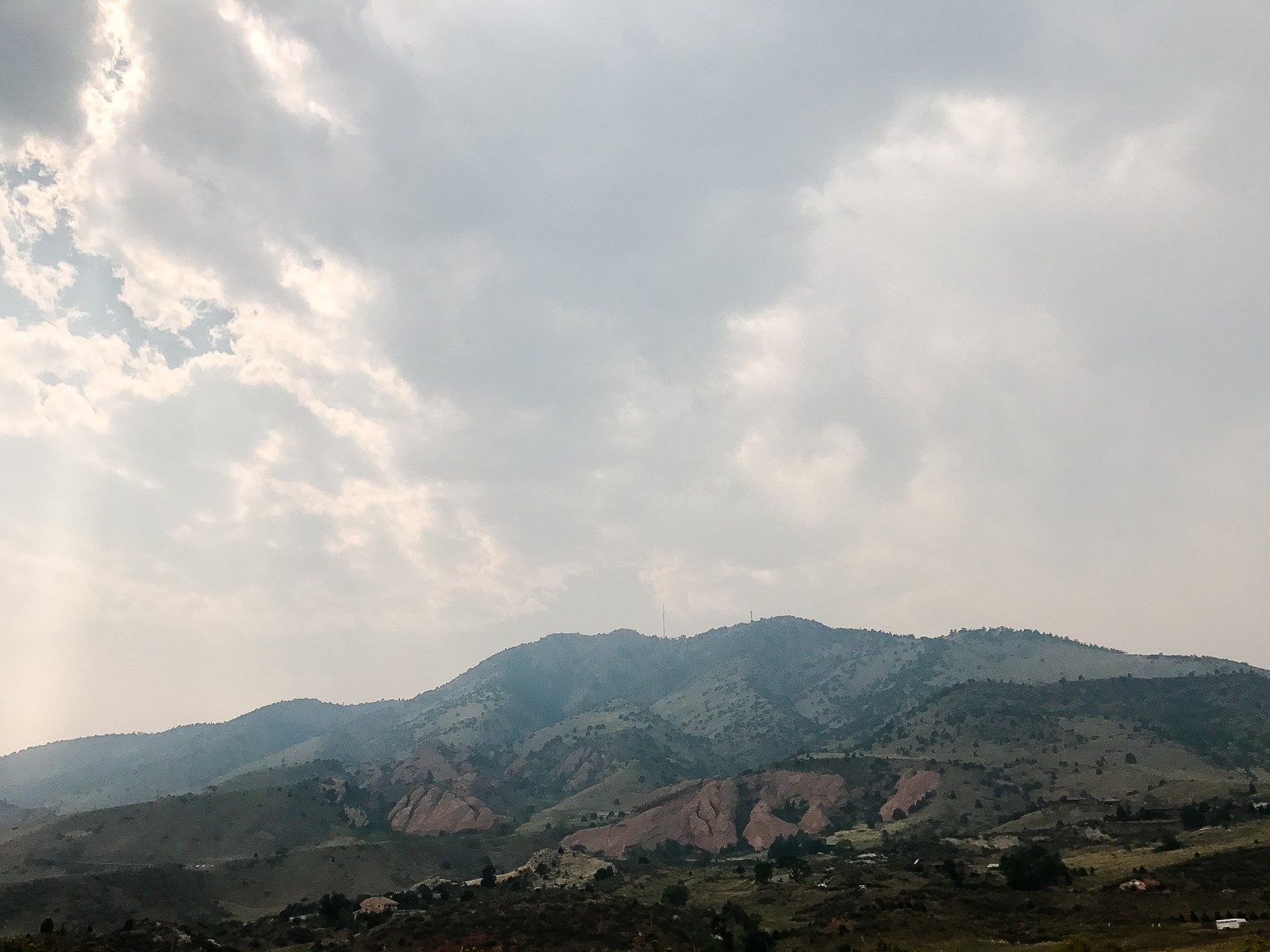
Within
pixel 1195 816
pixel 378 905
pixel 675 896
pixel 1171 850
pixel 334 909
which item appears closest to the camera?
pixel 1171 850

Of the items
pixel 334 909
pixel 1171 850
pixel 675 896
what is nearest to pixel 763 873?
pixel 675 896

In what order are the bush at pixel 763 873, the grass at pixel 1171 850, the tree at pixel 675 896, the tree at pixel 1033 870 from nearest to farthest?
1. the tree at pixel 1033 870
2. the grass at pixel 1171 850
3. the tree at pixel 675 896
4. the bush at pixel 763 873

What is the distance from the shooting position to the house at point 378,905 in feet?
376

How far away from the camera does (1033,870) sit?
92.4 m

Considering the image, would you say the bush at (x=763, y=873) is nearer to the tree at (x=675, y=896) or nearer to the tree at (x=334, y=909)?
the tree at (x=675, y=896)

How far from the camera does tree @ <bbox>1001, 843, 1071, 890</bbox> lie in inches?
3595

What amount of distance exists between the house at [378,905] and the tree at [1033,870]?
82.6 m

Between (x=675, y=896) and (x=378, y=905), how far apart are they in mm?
46166

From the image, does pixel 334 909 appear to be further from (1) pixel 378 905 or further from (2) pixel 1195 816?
(2) pixel 1195 816

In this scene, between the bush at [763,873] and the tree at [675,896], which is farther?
the bush at [763,873]

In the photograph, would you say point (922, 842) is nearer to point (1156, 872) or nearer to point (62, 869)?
point (1156, 872)

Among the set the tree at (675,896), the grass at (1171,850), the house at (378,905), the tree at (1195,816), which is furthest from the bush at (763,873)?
the tree at (1195,816)

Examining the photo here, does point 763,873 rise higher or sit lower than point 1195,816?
lower

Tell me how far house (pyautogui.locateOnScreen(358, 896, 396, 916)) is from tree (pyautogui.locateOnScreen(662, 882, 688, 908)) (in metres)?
39.2
